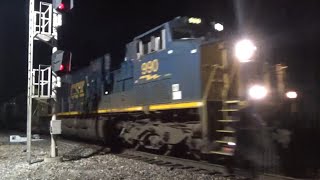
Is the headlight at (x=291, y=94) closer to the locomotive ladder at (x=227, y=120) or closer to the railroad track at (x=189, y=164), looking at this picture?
the locomotive ladder at (x=227, y=120)

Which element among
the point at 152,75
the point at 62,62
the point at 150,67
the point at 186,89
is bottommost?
the point at 186,89

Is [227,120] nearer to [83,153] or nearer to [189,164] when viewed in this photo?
[189,164]

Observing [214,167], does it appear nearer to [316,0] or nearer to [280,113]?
[280,113]

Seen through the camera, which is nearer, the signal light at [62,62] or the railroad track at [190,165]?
the railroad track at [190,165]

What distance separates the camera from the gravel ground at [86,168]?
10.2 meters

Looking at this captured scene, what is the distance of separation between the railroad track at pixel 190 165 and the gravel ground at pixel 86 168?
38 cm

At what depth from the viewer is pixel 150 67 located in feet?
43.5

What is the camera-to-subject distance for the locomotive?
1020 cm

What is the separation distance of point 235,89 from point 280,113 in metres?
1.44

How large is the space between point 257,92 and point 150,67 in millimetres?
4096

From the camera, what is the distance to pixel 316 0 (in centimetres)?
1680

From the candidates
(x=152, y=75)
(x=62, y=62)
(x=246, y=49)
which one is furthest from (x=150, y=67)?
(x=246, y=49)

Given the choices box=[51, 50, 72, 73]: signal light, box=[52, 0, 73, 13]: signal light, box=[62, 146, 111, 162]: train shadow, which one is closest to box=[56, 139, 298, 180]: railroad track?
box=[62, 146, 111, 162]: train shadow

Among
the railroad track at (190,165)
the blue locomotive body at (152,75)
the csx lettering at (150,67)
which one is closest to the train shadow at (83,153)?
the railroad track at (190,165)
